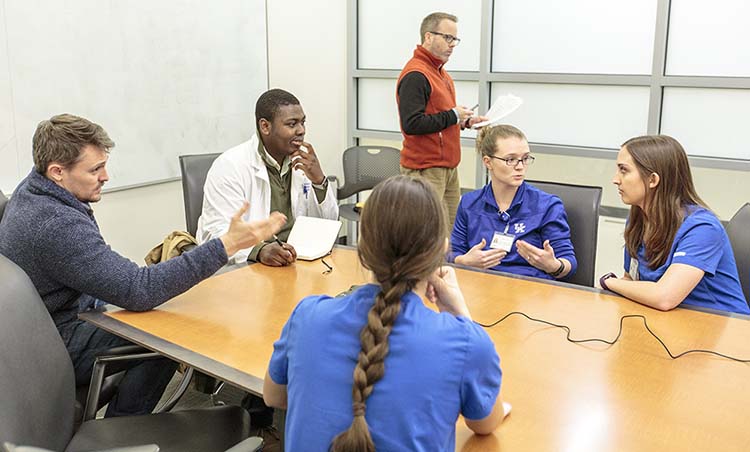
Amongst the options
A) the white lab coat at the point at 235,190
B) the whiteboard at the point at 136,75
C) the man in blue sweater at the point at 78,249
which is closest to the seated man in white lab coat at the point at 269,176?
the white lab coat at the point at 235,190

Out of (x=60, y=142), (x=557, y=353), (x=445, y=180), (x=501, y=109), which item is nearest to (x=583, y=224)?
(x=557, y=353)

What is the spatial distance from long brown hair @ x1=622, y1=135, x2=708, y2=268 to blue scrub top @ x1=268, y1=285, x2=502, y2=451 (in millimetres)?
1116

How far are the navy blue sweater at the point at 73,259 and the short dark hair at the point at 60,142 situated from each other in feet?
0.20

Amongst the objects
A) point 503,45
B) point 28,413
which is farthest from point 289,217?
point 503,45

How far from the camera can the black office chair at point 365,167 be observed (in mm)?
4410

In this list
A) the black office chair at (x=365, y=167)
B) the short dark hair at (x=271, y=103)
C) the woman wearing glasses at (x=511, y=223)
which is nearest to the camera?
the woman wearing glasses at (x=511, y=223)

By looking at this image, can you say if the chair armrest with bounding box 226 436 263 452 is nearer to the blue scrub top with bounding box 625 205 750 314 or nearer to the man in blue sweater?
the man in blue sweater

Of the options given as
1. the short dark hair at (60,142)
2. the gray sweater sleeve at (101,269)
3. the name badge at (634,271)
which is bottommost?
the name badge at (634,271)

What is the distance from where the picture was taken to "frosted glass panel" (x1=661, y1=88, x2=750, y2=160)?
367cm

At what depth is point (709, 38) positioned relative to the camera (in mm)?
3689

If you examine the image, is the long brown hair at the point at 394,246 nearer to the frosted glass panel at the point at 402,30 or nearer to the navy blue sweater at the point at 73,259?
the navy blue sweater at the point at 73,259

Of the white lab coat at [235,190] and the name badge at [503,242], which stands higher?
the white lab coat at [235,190]

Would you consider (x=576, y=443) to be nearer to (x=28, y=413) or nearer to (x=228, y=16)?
(x=28, y=413)

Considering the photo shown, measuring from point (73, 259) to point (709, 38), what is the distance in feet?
11.2
